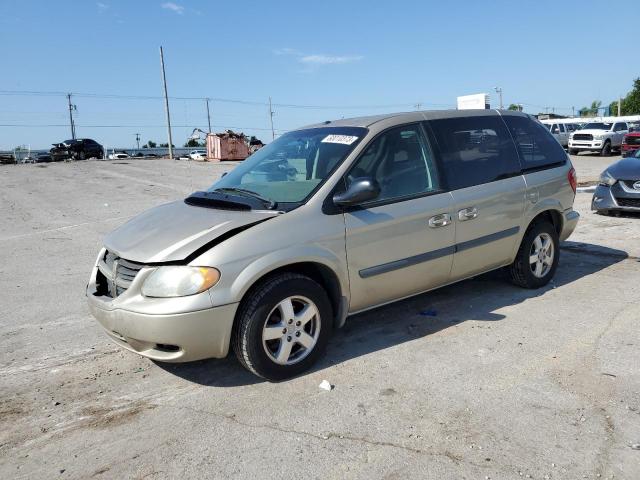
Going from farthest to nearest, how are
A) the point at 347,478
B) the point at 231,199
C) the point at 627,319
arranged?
the point at 627,319, the point at 231,199, the point at 347,478

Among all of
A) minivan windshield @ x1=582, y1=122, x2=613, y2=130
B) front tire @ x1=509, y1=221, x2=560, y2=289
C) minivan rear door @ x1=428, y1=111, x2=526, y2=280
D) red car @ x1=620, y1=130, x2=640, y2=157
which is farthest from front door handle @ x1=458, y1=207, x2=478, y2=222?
minivan windshield @ x1=582, y1=122, x2=613, y2=130

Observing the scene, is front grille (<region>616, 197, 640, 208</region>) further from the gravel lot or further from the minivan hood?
the minivan hood

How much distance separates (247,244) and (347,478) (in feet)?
5.00

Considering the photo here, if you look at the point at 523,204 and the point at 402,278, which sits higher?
the point at 523,204

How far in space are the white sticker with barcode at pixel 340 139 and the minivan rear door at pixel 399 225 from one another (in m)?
0.16

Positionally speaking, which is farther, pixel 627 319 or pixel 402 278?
pixel 627 319

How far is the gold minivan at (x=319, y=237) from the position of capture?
3.40 meters

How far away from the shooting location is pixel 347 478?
263 centimetres

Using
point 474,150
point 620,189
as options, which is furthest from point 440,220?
point 620,189

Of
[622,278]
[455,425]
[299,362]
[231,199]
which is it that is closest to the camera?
[455,425]

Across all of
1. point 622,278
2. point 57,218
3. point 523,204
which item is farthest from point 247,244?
point 57,218

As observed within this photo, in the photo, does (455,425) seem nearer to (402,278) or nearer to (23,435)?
(402,278)

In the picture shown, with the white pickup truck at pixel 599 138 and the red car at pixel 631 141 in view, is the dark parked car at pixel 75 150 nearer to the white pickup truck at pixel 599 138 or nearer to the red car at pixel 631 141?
the white pickup truck at pixel 599 138

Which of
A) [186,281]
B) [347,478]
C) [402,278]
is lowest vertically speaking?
[347,478]
